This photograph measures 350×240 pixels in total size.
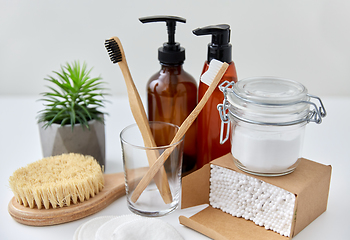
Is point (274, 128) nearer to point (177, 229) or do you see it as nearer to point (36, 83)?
point (177, 229)

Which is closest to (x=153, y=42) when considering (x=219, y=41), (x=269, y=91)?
(x=219, y=41)

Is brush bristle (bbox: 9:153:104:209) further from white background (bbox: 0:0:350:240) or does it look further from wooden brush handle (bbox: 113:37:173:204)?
white background (bbox: 0:0:350:240)

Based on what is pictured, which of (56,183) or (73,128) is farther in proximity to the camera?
(73,128)

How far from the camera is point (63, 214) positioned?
0.57m

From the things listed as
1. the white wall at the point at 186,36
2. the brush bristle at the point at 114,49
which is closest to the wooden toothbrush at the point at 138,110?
the brush bristle at the point at 114,49

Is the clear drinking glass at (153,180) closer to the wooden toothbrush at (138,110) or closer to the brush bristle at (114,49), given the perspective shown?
the wooden toothbrush at (138,110)

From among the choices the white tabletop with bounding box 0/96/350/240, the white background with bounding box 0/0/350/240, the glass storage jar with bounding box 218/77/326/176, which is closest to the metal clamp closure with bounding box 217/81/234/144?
the glass storage jar with bounding box 218/77/326/176

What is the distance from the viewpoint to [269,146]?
0.53 metres

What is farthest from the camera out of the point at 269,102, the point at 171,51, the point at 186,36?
the point at 186,36

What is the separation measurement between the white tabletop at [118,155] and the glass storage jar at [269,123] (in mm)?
117

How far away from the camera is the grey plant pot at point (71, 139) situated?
0.69m

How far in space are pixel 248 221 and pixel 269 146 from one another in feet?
0.40

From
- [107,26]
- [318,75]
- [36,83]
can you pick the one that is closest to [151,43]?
[107,26]

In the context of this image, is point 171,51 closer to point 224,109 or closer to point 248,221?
point 224,109
